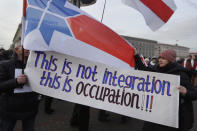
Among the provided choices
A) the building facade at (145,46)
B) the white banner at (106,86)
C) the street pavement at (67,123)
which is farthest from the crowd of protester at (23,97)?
the building facade at (145,46)

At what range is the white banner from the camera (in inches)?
61.0

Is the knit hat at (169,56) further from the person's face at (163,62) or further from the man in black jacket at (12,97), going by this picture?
the man in black jacket at (12,97)

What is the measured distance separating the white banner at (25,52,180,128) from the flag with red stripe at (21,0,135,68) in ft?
0.52

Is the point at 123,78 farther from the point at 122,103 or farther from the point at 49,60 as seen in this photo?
the point at 49,60

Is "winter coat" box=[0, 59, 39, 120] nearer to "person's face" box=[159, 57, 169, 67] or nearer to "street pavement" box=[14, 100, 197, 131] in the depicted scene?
"street pavement" box=[14, 100, 197, 131]

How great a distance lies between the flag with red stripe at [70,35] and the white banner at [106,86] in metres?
0.16

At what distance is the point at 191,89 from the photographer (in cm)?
158

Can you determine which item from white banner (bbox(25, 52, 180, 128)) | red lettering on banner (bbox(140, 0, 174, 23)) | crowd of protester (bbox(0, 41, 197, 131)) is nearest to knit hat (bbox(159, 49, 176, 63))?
crowd of protester (bbox(0, 41, 197, 131))

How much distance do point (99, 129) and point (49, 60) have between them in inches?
82.7

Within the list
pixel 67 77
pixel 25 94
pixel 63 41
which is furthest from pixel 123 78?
pixel 25 94

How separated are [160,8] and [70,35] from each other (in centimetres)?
182

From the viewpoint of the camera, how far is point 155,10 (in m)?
2.40

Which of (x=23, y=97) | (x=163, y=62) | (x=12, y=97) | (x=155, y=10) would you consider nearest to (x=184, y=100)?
(x=163, y=62)

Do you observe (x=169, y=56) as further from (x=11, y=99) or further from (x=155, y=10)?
(x=11, y=99)
